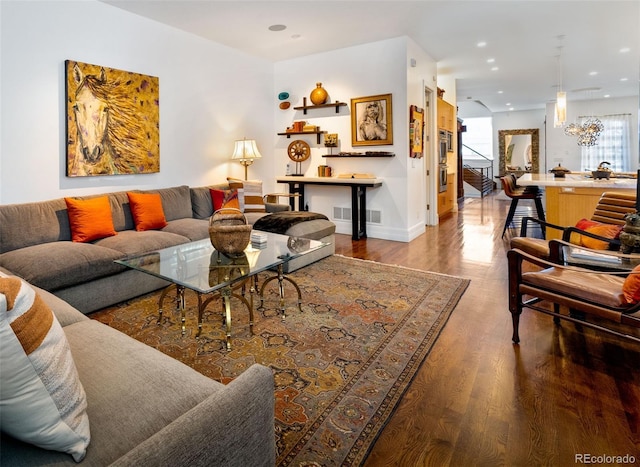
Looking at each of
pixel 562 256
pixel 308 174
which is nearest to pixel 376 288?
pixel 562 256

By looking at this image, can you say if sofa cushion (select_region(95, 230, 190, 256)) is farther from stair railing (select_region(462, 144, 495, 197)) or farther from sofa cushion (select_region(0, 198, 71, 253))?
stair railing (select_region(462, 144, 495, 197))

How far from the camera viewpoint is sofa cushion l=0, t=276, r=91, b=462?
80cm

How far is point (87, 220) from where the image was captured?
3453mm

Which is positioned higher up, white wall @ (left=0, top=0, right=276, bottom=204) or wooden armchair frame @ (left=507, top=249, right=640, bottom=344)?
white wall @ (left=0, top=0, right=276, bottom=204)

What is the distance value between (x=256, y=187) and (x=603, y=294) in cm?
402

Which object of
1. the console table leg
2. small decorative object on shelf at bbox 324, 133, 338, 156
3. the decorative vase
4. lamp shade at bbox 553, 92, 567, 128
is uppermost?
the decorative vase

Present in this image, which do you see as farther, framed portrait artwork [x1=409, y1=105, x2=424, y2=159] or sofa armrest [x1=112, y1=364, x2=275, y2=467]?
framed portrait artwork [x1=409, y1=105, x2=424, y2=159]

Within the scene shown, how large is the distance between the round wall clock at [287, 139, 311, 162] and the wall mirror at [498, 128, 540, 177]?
9937mm

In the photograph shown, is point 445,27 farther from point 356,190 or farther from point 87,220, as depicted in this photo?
point 87,220

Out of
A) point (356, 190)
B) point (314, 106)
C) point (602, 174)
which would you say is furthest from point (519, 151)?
point (356, 190)

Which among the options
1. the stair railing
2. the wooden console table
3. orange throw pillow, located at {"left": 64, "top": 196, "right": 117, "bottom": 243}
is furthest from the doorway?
the stair railing

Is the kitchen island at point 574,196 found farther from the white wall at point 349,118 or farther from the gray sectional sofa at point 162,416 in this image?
the gray sectional sofa at point 162,416

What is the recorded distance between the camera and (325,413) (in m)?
1.80

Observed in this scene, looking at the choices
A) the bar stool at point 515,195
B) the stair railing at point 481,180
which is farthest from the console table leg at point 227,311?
the stair railing at point 481,180
